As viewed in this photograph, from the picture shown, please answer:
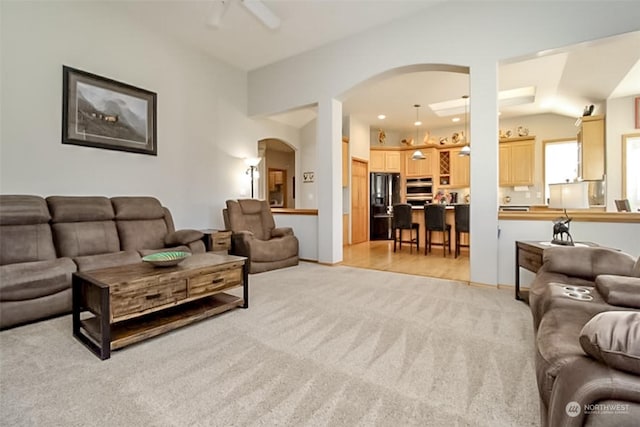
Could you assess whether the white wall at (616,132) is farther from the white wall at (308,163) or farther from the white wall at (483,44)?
the white wall at (308,163)

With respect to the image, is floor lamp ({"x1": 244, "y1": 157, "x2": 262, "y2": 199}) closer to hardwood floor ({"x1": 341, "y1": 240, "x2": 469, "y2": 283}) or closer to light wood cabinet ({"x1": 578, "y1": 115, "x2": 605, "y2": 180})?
hardwood floor ({"x1": 341, "y1": 240, "x2": 469, "y2": 283})

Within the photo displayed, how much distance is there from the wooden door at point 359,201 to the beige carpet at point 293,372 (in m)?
4.83

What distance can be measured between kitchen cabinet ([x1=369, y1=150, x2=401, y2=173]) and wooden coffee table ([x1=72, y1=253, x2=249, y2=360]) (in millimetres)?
6227

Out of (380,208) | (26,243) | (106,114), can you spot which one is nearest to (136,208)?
(26,243)

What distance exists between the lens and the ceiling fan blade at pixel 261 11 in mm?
3269

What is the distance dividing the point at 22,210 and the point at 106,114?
1602 mm

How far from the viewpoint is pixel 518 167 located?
7.27 meters

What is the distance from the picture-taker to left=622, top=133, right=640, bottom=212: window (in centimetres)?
480

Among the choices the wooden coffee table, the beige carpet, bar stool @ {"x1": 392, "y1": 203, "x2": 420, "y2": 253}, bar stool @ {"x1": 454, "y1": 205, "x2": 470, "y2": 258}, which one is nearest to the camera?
the beige carpet

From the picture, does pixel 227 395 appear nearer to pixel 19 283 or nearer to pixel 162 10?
pixel 19 283

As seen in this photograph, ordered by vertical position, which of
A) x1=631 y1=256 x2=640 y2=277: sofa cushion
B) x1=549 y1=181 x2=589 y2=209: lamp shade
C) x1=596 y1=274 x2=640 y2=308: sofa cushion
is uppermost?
x1=549 y1=181 x2=589 y2=209: lamp shade

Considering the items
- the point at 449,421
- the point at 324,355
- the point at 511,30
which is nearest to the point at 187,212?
the point at 324,355

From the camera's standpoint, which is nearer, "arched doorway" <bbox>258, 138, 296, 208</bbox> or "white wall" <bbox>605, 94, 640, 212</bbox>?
"white wall" <bbox>605, 94, 640, 212</bbox>

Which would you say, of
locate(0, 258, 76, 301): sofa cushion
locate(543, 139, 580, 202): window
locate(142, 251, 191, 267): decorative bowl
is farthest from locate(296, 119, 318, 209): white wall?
locate(543, 139, 580, 202): window
